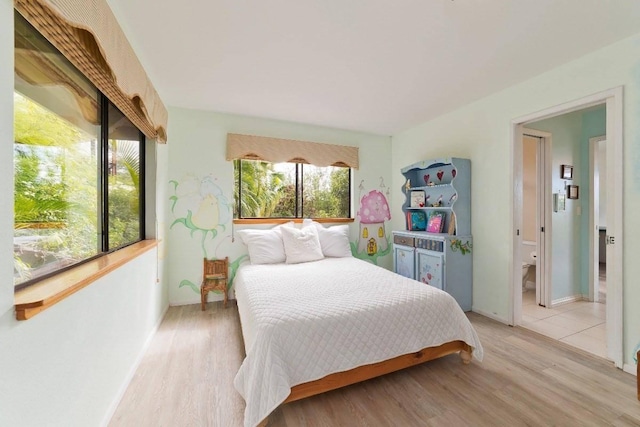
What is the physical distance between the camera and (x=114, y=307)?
1.60 meters

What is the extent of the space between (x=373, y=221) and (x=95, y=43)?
3.58 meters

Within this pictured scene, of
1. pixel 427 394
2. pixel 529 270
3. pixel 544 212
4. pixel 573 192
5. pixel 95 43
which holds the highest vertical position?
pixel 95 43

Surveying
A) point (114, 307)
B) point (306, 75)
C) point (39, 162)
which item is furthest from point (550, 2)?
point (114, 307)

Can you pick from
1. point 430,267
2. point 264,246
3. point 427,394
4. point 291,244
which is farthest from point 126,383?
point 430,267

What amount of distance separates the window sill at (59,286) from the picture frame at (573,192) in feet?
14.9

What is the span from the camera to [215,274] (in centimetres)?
324

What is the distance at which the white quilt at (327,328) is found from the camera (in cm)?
147

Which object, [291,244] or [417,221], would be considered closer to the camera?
[291,244]

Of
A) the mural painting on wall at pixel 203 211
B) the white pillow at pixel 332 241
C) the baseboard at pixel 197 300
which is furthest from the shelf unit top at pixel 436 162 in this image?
the baseboard at pixel 197 300

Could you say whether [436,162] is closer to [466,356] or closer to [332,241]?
[332,241]

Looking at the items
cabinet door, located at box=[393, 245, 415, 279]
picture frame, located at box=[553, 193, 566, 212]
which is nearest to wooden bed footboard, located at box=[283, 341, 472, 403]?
cabinet door, located at box=[393, 245, 415, 279]

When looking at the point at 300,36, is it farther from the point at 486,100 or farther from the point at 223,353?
the point at 223,353

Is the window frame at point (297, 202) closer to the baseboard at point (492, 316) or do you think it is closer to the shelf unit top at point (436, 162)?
the shelf unit top at point (436, 162)

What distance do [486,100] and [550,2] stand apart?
139cm
